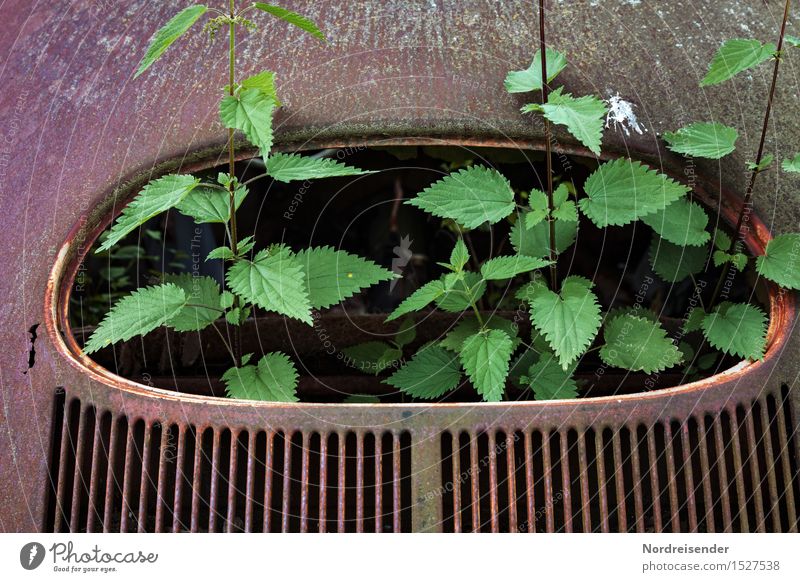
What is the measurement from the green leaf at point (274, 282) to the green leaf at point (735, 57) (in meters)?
0.60

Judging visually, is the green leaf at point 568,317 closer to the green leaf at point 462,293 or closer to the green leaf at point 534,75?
the green leaf at point 462,293

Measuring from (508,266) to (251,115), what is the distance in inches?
15.1

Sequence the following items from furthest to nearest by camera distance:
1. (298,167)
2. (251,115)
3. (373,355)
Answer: (373,355) → (298,167) → (251,115)

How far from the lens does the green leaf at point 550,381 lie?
1339mm

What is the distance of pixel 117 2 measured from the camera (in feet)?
5.12

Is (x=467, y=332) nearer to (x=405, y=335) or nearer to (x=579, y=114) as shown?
(x=405, y=335)

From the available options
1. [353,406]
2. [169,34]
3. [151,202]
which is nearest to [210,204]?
[151,202]

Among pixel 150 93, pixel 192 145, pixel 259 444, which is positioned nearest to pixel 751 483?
pixel 259 444

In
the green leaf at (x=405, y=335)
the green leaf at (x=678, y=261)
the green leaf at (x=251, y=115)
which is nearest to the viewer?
the green leaf at (x=251, y=115)

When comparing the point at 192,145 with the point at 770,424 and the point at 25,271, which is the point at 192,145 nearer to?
the point at 25,271

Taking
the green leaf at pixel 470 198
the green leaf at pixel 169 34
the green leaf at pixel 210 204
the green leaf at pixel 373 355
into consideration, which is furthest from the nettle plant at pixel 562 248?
the green leaf at pixel 169 34

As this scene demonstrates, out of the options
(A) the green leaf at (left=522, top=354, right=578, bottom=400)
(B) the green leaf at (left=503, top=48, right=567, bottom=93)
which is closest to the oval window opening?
(A) the green leaf at (left=522, top=354, right=578, bottom=400)

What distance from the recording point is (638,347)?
4.45 ft
